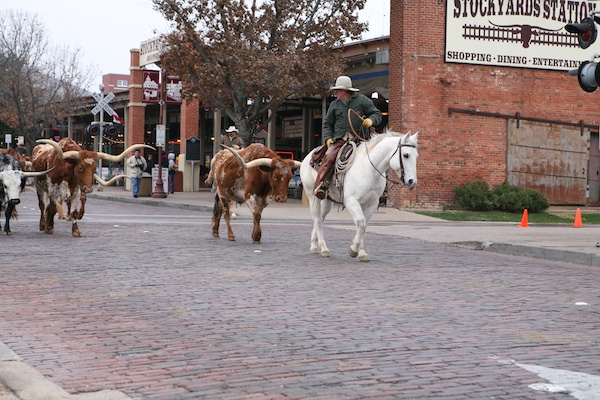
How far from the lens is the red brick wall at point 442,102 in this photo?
96.7 ft

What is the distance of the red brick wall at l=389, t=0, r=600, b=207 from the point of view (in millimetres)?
29469

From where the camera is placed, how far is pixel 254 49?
32250 mm

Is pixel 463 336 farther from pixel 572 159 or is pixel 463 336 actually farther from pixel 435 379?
pixel 572 159

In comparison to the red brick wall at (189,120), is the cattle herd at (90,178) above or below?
below

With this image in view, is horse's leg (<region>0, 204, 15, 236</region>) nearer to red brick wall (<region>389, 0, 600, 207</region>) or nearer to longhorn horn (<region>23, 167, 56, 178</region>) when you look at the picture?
longhorn horn (<region>23, 167, 56, 178</region>)

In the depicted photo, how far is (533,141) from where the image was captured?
103ft

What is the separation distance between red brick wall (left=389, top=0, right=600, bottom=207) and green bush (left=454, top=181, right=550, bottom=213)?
57 centimetres

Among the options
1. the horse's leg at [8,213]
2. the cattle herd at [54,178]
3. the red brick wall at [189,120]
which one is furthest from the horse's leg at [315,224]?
the red brick wall at [189,120]

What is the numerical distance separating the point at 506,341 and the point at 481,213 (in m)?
21.7

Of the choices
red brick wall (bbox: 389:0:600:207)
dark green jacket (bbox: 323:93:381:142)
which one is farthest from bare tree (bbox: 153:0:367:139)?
dark green jacket (bbox: 323:93:381:142)

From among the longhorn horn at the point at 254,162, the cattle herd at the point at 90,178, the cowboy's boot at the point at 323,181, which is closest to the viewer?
the cowboy's boot at the point at 323,181

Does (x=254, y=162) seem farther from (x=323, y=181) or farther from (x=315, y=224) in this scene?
(x=323, y=181)

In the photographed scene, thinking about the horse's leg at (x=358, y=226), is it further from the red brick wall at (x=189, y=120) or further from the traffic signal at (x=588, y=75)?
the red brick wall at (x=189, y=120)

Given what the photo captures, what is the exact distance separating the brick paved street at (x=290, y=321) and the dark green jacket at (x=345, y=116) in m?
1.92
